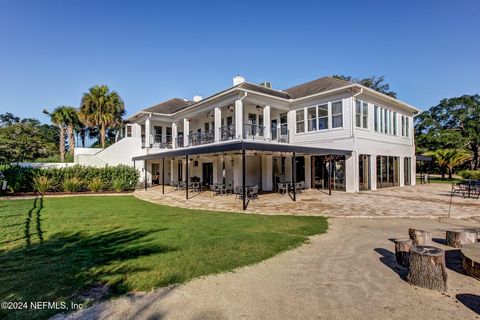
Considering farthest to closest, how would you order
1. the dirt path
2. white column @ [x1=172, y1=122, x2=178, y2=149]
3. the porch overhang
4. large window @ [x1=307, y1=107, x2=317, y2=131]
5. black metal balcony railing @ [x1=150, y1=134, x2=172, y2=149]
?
1. black metal balcony railing @ [x1=150, y1=134, x2=172, y2=149]
2. white column @ [x1=172, y1=122, x2=178, y2=149]
3. large window @ [x1=307, y1=107, x2=317, y2=131]
4. the porch overhang
5. the dirt path

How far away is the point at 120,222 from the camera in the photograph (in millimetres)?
8852

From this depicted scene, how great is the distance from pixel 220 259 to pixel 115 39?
16.0m

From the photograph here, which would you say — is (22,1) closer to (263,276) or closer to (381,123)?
(263,276)

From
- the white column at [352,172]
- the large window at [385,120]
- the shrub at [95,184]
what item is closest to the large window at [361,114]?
the large window at [385,120]

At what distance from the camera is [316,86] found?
1966 centimetres

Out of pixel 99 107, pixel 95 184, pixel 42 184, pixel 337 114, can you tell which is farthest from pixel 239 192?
pixel 99 107

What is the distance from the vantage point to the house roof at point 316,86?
702 inches


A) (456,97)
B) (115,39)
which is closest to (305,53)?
(115,39)

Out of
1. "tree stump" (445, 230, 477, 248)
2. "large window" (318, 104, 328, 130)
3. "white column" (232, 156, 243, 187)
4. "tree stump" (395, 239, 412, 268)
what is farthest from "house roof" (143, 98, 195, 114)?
"tree stump" (445, 230, 477, 248)

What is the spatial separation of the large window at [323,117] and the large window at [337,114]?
0.55m

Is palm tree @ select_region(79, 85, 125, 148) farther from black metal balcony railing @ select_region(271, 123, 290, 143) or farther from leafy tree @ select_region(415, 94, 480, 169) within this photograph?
leafy tree @ select_region(415, 94, 480, 169)

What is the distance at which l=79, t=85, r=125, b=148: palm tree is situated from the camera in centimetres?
2923

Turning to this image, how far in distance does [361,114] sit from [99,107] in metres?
27.6

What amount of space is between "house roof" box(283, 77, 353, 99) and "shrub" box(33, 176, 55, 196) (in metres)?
Answer: 19.2
